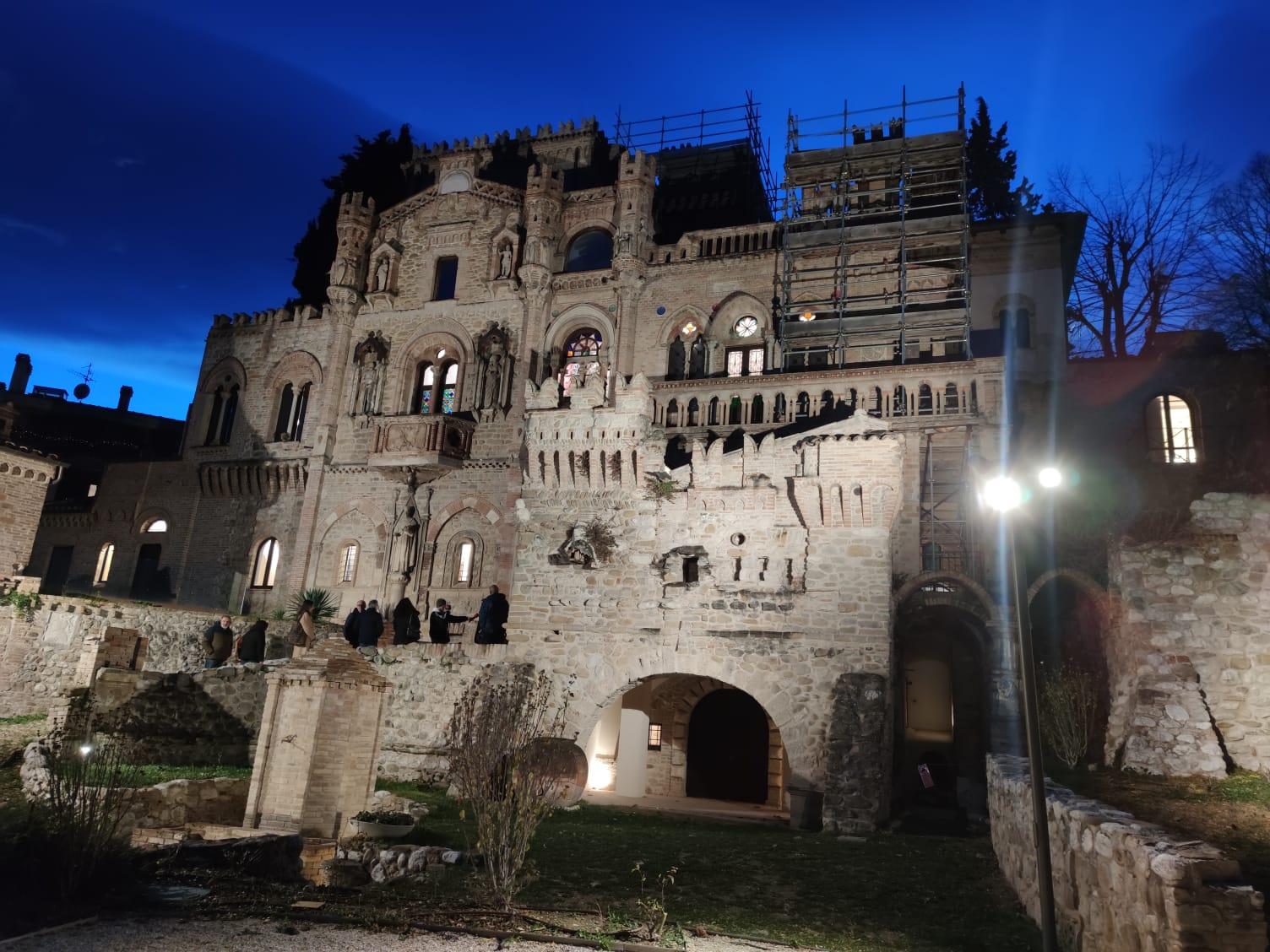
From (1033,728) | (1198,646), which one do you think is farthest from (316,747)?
(1198,646)

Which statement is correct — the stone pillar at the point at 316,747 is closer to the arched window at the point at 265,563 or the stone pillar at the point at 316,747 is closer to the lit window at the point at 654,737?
the lit window at the point at 654,737

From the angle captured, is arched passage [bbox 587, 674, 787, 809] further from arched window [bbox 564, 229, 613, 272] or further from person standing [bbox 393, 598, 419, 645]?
arched window [bbox 564, 229, 613, 272]

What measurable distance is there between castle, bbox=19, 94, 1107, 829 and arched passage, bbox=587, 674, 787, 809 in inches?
3.0

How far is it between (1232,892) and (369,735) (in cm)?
1106

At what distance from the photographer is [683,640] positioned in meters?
16.1

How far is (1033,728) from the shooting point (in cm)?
725

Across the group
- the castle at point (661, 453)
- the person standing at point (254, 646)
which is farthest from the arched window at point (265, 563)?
the person standing at point (254, 646)

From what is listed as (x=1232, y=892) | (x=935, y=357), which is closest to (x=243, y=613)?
(x=935, y=357)

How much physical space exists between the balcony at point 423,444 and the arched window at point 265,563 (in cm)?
516

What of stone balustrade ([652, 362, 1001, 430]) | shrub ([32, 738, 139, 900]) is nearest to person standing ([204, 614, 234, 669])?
shrub ([32, 738, 139, 900])

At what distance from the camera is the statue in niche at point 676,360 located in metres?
26.0

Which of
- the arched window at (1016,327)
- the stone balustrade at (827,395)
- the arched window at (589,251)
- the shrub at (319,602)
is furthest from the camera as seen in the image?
the arched window at (589,251)

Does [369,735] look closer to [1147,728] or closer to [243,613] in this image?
[1147,728]

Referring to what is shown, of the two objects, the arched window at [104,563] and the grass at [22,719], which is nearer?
the grass at [22,719]
